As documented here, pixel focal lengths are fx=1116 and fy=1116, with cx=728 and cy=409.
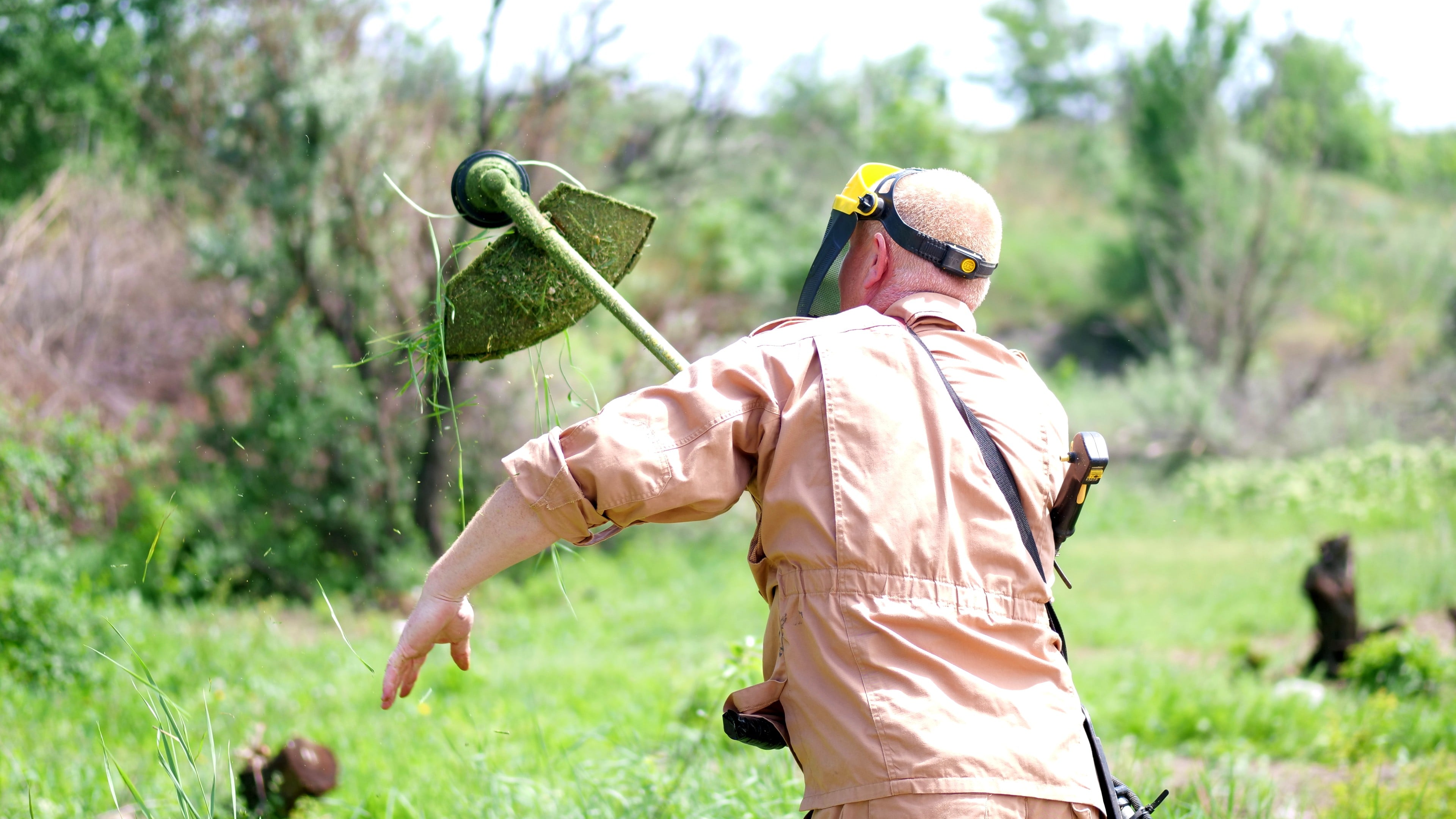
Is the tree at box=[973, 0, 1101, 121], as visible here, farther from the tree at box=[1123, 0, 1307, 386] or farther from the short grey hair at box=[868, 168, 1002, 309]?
the short grey hair at box=[868, 168, 1002, 309]

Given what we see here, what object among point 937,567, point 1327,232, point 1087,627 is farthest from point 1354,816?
point 1327,232

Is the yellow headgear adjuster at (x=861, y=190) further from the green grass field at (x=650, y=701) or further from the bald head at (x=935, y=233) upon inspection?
the green grass field at (x=650, y=701)

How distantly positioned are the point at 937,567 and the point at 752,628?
6.65 m

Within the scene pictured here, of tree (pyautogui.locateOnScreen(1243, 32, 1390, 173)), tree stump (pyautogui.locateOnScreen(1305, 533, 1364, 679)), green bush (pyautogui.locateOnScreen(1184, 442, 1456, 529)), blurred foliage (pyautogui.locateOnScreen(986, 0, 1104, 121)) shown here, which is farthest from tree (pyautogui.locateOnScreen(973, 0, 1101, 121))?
tree stump (pyautogui.locateOnScreen(1305, 533, 1364, 679))

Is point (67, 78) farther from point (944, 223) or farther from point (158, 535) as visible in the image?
point (944, 223)

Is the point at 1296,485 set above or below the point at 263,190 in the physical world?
below

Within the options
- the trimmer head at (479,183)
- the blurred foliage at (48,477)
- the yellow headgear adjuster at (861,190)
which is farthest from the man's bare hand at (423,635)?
the blurred foliage at (48,477)

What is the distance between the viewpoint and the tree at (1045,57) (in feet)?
154

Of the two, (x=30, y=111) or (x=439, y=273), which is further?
(x=30, y=111)

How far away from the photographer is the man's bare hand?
6.30 feet

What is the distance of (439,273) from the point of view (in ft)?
7.67

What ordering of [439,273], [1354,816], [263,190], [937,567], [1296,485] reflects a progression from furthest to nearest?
1. [1296,485]
2. [263,190]
3. [1354,816]
4. [439,273]
5. [937,567]

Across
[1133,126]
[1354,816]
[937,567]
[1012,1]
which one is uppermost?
[1012,1]

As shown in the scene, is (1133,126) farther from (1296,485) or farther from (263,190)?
(263,190)
